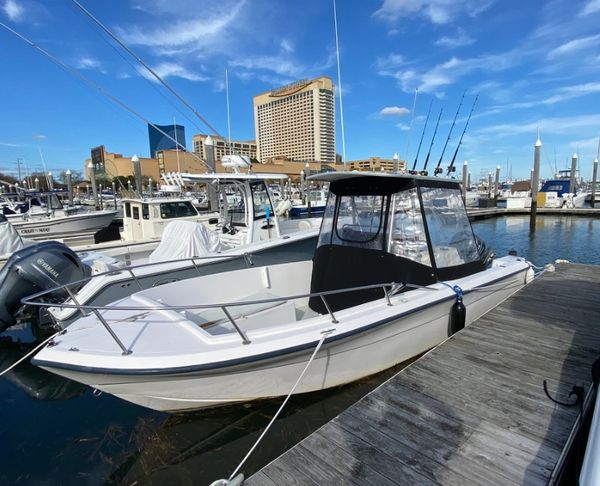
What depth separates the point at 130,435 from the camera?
3561 mm

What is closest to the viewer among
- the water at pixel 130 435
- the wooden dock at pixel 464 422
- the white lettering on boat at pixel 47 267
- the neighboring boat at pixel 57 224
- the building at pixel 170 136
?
the wooden dock at pixel 464 422

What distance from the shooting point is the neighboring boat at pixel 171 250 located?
17.3ft

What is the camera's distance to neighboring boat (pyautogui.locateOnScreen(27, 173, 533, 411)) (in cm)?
296

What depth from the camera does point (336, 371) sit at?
11.7 ft

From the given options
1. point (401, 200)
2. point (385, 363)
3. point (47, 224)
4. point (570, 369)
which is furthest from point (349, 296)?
point (47, 224)

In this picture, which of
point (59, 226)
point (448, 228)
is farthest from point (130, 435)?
point (59, 226)

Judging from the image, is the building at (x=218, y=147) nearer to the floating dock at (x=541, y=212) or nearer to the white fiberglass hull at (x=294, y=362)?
the white fiberglass hull at (x=294, y=362)

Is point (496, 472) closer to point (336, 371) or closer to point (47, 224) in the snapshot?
point (336, 371)

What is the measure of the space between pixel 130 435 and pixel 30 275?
3282 millimetres

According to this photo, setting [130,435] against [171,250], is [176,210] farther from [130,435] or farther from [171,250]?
[130,435]

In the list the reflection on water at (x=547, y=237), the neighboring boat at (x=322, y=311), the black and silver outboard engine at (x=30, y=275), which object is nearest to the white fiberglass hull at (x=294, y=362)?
the neighboring boat at (x=322, y=311)

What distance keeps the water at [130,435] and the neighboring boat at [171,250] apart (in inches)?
51.0

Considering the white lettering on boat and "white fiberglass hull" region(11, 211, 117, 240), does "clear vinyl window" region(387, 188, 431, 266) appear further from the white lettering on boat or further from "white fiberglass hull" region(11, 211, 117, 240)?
"white fiberglass hull" region(11, 211, 117, 240)

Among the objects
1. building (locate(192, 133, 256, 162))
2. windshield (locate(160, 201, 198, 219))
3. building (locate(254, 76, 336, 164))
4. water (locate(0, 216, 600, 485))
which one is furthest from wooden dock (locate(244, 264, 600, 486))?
windshield (locate(160, 201, 198, 219))
